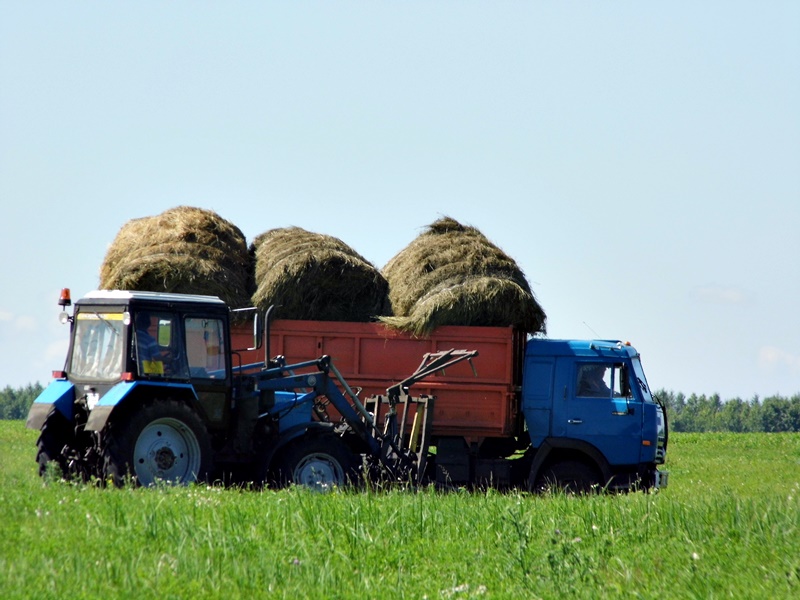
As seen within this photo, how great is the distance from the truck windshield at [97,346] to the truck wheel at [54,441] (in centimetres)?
59

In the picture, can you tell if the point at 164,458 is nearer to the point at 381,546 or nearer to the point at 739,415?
the point at 381,546

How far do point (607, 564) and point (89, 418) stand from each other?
5.44 metres

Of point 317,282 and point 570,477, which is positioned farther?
point 317,282

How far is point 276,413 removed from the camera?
12.7m

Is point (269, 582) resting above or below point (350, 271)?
below

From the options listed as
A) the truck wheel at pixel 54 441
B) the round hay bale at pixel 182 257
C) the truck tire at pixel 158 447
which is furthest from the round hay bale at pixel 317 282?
the truck wheel at pixel 54 441

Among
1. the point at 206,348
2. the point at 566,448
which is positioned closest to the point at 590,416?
the point at 566,448

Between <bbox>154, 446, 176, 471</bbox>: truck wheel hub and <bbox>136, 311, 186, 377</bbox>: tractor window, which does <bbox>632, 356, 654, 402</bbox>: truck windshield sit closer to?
<bbox>136, 311, 186, 377</bbox>: tractor window

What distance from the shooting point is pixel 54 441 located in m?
11.4

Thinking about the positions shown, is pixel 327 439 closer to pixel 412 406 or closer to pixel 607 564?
pixel 412 406

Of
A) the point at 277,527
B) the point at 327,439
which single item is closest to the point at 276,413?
the point at 327,439

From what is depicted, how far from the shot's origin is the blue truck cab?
13.7 m

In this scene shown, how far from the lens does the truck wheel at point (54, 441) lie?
11.2m

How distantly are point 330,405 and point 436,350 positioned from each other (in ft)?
→ 5.25
